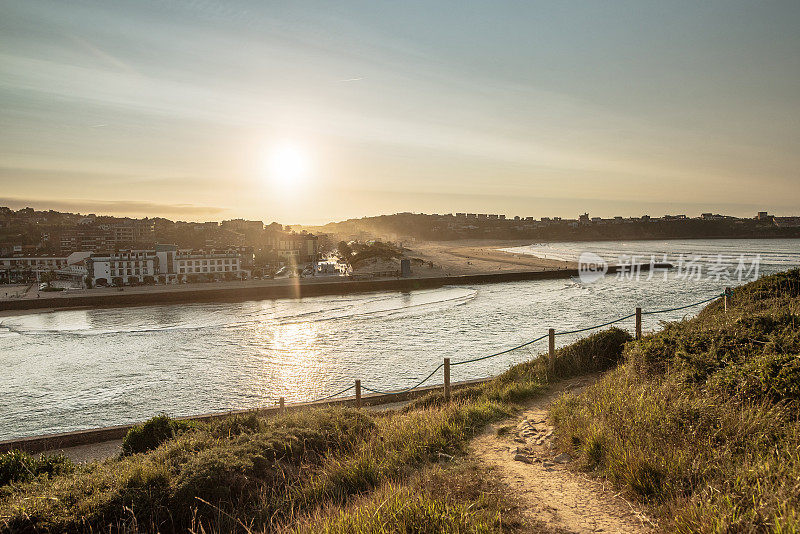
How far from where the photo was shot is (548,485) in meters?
4.56

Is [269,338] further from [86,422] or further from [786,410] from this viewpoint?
[786,410]

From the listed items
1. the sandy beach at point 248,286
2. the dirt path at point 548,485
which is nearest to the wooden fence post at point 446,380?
the dirt path at point 548,485

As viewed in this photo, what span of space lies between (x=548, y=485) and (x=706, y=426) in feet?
5.54

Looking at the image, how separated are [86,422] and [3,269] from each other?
7933cm

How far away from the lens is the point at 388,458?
5.37 meters

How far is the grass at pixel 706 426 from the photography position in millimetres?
3178

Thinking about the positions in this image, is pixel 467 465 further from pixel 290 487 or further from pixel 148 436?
pixel 148 436

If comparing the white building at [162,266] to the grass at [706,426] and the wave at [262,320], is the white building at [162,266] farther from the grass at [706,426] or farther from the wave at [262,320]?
the grass at [706,426]

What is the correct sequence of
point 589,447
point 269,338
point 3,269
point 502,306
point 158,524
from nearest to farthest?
point 158,524
point 589,447
point 269,338
point 502,306
point 3,269

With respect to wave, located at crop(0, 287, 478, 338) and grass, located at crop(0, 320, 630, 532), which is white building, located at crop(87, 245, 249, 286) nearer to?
wave, located at crop(0, 287, 478, 338)

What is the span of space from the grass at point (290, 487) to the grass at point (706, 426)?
1272 millimetres

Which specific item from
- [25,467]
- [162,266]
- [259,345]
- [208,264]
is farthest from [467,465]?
[208,264]

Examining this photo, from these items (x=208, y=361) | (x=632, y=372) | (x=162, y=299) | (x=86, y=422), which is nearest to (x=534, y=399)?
(x=632, y=372)

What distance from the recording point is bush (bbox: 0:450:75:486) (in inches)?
283
